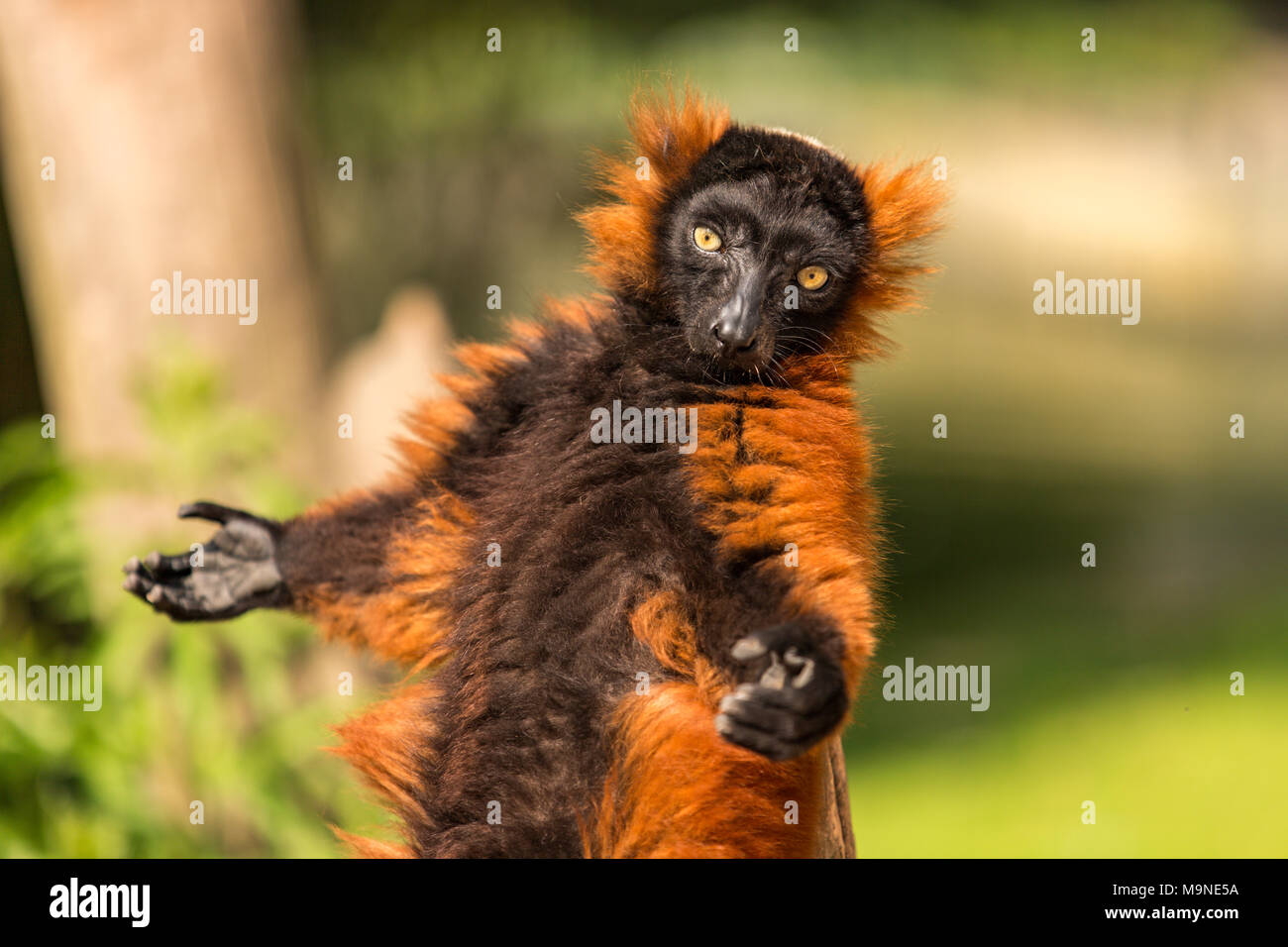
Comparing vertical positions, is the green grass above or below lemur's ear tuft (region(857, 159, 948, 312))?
below

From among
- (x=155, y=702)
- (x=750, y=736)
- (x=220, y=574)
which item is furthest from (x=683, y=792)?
(x=155, y=702)

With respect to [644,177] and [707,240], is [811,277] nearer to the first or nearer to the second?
[707,240]

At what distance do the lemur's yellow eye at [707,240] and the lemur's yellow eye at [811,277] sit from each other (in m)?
0.26

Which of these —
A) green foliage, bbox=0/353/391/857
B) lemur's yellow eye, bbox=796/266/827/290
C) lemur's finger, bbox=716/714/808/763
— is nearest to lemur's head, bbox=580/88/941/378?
lemur's yellow eye, bbox=796/266/827/290

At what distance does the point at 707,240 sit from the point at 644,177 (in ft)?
1.25

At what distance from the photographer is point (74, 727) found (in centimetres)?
512

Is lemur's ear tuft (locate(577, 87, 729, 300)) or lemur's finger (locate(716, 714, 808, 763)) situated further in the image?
lemur's ear tuft (locate(577, 87, 729, 300))

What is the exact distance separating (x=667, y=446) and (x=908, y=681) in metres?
6.66

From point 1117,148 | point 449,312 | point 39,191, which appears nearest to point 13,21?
point 39,191

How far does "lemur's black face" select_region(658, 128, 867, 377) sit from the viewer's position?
11.1 ft

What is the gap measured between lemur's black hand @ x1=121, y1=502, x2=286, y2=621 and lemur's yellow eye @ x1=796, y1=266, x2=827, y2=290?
1.86 metres

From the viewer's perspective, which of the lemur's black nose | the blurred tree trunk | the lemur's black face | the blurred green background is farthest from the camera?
the blurred green background

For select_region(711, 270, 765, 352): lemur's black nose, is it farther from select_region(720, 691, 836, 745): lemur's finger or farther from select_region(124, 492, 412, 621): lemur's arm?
select_region(124, 492, 412, 621): lemur's arm

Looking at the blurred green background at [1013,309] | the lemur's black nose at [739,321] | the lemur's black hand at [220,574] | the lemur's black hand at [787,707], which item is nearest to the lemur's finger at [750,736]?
the lemur's black hand at [787,707]
